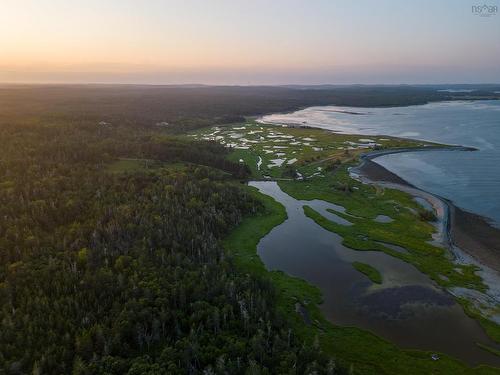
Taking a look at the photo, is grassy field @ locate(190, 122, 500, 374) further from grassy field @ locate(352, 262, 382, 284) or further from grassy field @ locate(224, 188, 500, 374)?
grassy field @ locate(352, 262, 382, 284)

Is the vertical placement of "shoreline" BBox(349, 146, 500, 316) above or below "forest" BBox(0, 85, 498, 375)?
below

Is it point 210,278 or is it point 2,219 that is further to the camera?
point 2,219

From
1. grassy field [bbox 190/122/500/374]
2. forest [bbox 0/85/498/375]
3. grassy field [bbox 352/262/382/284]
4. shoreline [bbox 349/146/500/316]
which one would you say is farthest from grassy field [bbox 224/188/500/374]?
shoreline [bbox 349/146/500/316]

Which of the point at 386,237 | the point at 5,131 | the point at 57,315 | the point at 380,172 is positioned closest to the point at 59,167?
the point at 5,131

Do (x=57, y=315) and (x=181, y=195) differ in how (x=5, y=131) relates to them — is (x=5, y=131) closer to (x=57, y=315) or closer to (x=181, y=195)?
(x=181, y=195)

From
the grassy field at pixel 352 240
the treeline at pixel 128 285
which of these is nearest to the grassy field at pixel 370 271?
the grassy field at pixel 352 240

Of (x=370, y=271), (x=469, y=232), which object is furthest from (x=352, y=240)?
(x=469, y=232)

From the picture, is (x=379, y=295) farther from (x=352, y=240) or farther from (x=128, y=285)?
(x=128, y=285)
